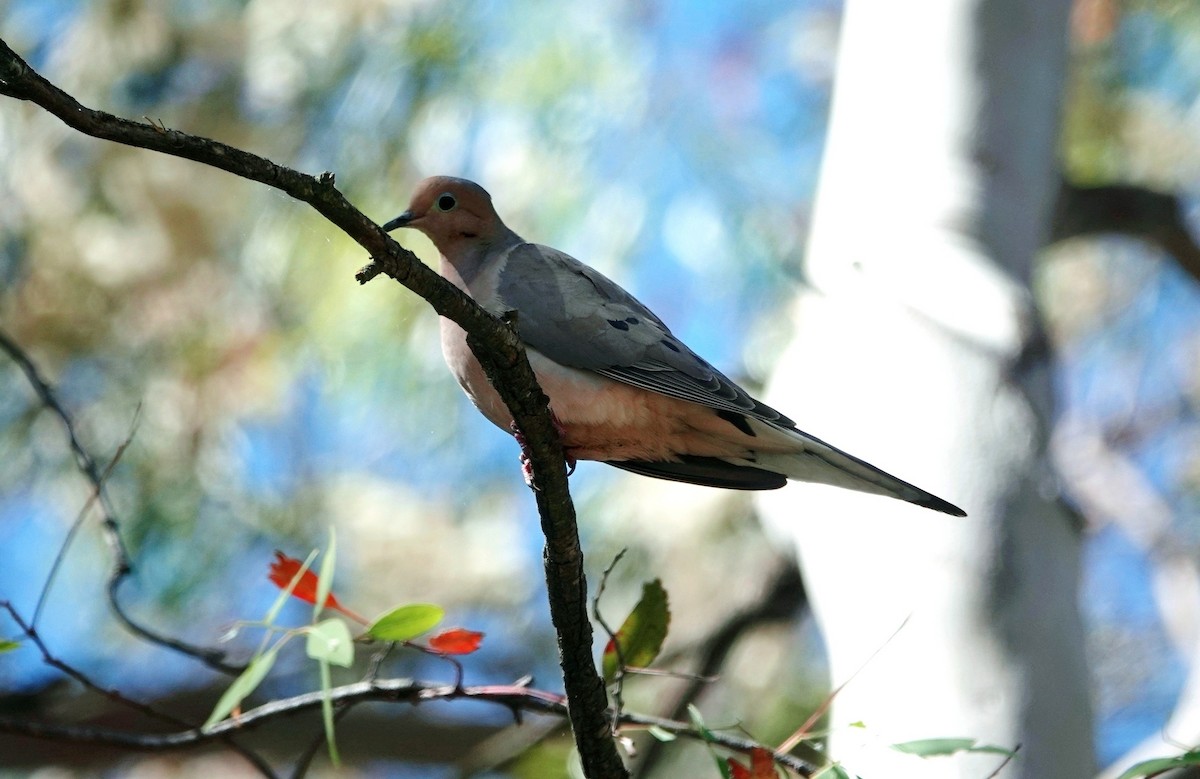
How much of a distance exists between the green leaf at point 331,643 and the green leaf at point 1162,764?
1.09 meters

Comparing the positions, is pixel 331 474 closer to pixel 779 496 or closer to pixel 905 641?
pixel 779 496

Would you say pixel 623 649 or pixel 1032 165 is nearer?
pixel 623 649

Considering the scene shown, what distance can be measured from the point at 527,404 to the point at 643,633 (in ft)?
1.57

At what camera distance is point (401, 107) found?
4785mm

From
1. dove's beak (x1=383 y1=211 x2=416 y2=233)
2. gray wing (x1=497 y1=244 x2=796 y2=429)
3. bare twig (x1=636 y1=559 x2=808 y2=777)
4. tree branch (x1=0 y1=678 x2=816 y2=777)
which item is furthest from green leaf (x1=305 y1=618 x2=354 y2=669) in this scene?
bare twig (x1=636 y1=559 x2=808 y2=777)

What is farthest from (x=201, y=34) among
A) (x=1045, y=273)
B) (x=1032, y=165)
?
(x=1045, y=273)

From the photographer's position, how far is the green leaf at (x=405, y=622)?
176 centimetres

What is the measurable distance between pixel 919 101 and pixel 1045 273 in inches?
141

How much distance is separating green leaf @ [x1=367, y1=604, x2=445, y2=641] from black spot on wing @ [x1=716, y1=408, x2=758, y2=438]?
1115 mm

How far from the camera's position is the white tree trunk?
2.88m

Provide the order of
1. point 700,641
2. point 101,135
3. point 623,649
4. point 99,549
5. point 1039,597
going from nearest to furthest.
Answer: point 101,135
point 623,649
point 1039,597
point 700,641
point 99,549

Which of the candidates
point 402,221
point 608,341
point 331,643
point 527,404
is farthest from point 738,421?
point 331,643

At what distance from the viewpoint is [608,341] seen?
2.70 meters

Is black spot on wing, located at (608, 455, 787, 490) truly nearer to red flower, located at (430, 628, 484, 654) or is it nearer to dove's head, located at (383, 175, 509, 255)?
dove's head, located at (383, 175, 509, 255)
